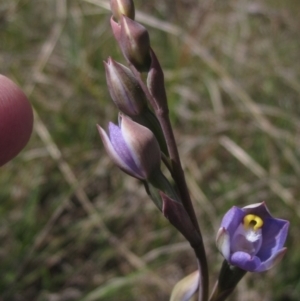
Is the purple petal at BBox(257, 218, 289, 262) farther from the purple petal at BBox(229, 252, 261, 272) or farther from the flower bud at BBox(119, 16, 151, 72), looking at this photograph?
the flower bud at BBox(119, 16, 151, 72)

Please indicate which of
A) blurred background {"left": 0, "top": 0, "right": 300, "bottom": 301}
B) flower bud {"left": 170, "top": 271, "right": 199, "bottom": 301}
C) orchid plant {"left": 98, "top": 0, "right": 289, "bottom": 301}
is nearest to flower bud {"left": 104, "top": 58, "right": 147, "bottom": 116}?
orchid plant {"left": 98, "top": 0, "right": 289, "bottom": 301}

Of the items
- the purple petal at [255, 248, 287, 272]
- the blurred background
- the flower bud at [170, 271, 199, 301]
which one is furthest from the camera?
the blurred background

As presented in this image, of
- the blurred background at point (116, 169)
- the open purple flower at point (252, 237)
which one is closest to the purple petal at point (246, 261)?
the open purple flower at point (252, 237)

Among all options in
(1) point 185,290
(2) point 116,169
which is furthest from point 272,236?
(2) point 116,169

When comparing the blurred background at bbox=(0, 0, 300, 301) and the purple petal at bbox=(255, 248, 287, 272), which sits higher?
the purple petal at bbox=(255, 248, 287, 272)

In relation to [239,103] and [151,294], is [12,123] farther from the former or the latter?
[239,103]

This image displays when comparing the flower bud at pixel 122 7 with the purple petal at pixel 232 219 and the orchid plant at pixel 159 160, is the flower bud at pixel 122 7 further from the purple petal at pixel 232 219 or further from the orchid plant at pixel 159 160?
the purple petal at pixel 232 219

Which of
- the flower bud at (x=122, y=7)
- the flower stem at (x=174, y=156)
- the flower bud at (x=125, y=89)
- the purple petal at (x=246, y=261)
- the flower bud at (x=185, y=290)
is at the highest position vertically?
the flower bud at (x=122, y=7)
